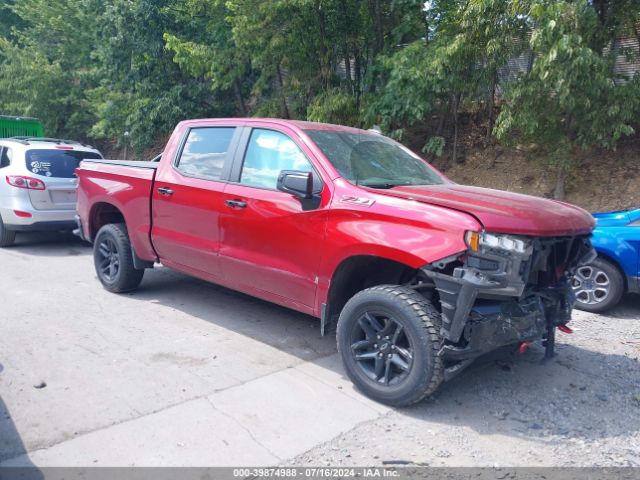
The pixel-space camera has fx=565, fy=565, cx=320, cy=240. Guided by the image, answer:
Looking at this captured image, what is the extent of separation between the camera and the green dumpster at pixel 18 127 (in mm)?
15680

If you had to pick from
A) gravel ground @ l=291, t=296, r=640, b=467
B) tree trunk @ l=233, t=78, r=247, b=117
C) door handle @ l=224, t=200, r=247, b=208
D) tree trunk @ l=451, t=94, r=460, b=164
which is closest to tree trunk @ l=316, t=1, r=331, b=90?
tree trunk @ l=451, t=94, r=460, b=164

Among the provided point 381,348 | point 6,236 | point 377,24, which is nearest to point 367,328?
point 381,348

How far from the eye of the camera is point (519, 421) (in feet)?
12.7

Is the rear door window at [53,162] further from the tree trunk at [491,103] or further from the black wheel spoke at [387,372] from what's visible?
the tree trunk at [491,103]

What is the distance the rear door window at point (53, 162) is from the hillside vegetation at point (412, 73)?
3999 millimetres

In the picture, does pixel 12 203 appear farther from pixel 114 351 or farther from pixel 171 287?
pixel 114 351

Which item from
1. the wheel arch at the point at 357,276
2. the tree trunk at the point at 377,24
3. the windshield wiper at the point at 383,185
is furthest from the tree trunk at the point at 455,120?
the wheel arch at the point at 357,276

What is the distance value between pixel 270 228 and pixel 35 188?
5.51 metres

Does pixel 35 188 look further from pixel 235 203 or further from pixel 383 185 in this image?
pixel 383 185

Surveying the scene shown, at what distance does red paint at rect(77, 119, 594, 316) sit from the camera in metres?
3.75

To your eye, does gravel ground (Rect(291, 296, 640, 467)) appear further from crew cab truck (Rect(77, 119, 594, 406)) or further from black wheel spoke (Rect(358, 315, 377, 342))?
black wheel spoke (Rect(358, 315, 377, 342))

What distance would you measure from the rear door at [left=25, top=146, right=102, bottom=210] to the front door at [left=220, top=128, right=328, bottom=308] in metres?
4.85

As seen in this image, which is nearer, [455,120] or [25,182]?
[25,182]

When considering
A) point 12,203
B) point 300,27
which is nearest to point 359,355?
point 12,203
